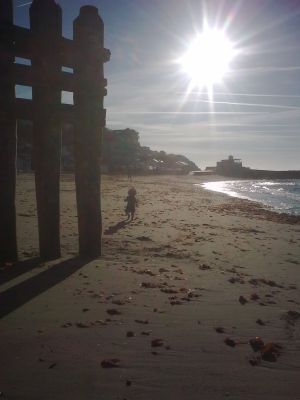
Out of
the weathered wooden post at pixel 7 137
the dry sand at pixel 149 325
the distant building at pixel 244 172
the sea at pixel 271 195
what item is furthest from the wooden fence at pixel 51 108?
the distant building at pixel 244 172

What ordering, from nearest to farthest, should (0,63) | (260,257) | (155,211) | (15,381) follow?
1. (15,381)
2. (0,63)
3. (260,257)
4. (155,211)

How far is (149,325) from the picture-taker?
15.2 ft

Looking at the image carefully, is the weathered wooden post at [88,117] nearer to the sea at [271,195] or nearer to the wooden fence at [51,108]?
the wooden fence at [51,108]

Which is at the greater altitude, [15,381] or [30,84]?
[30,84]

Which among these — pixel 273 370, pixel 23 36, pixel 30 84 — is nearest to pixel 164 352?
pixel 273 370

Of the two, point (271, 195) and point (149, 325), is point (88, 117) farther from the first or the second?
point (271, 195)

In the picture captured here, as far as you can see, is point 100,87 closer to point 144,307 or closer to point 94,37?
point 94,37

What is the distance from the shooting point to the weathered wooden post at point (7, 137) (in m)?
6.48

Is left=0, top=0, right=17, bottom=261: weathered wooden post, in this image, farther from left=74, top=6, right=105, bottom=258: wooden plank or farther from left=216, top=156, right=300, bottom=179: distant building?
left=216, top=156, right=300, bottom=179: distant building

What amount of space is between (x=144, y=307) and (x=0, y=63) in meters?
4.61

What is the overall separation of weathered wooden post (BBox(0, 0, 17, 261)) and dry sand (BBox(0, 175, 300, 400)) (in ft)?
1.63

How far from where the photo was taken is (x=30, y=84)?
6.86m

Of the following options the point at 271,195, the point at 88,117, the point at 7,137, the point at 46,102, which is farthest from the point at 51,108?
the point at 271,195

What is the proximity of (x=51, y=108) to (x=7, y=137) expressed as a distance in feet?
3.00
